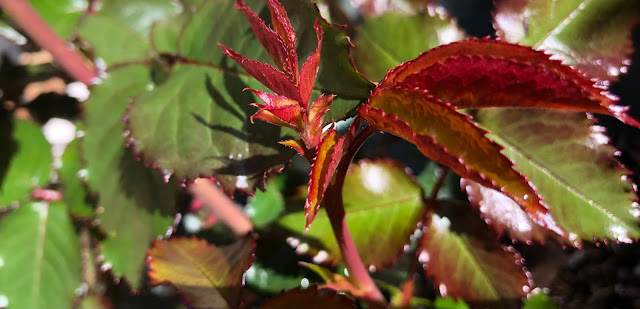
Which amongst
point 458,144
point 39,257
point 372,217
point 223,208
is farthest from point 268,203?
point 458,144

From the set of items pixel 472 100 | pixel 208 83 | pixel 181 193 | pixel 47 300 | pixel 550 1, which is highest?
pixel 550 1

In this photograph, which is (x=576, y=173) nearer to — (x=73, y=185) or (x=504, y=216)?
(x=504, y=216)

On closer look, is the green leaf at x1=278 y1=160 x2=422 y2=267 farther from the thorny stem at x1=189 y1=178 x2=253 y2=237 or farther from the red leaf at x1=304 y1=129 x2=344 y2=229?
the red leaf at x1=304 y1=129 x2=344 y2=229

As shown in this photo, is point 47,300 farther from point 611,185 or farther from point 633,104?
point 633,104

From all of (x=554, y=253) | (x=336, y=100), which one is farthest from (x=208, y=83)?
(x=554, y=253)

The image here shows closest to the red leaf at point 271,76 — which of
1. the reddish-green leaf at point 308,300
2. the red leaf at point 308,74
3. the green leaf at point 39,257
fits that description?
the red leaf at point 308,74

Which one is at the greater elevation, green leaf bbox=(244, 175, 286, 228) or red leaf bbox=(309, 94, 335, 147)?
red leaf bbox=(309, 94, 335, 147)

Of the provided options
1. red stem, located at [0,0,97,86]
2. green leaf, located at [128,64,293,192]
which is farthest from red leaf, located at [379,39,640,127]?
red stem, located at [0,0,97,86]

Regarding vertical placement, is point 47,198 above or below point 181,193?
below
